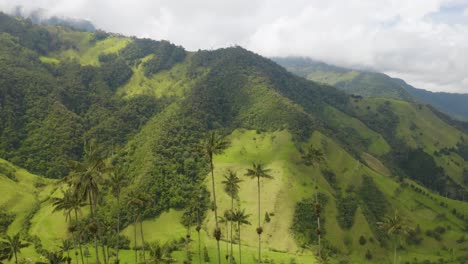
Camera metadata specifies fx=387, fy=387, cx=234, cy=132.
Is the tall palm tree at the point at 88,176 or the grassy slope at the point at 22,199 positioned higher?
the tall palm tree at the point at 88,176

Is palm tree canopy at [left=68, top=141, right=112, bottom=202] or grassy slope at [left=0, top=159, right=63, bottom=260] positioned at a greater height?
palm tree canopy at [left=68, top=141, right=112, bottom=202]

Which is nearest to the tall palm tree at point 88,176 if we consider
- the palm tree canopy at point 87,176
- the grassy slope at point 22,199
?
the palm tree canopy at point 87,176

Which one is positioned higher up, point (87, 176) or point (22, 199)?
point (87, 176)

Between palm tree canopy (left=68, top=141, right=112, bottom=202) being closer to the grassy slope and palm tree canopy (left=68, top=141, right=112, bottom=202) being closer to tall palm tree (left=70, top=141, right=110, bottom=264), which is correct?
tall palm tree (left=70, top=141, right=110, bottom=264)

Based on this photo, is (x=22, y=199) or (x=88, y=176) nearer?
(x=88, y=176)

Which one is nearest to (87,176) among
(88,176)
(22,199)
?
(88,176)

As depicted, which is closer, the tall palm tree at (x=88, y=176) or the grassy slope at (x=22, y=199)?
the tall palm tree at (x=88, y=176)

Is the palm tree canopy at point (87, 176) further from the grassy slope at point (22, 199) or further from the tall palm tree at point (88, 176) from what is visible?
the grassy slope at point (22, 199)

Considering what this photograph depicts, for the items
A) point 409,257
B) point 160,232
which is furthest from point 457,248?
point 160,232

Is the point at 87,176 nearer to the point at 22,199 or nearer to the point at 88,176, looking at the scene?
the point at 88,176

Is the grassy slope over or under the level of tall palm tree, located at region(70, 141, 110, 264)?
under

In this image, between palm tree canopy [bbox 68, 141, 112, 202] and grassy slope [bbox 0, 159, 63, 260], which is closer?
palm tree canopy [bbox 68, 141, 112, 202]

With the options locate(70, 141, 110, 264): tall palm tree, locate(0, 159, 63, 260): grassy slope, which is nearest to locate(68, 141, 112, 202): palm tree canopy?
locate(70, 141, 110, 264): tall palm tree
